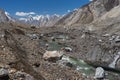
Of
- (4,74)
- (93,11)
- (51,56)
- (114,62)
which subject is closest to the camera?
(4,74)

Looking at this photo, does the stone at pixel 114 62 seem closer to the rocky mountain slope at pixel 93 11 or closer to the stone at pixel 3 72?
the stone at pixel 3 72

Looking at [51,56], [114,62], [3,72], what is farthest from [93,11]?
[3,72]

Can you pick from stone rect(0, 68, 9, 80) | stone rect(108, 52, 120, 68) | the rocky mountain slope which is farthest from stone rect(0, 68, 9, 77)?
the rocky mountain slope

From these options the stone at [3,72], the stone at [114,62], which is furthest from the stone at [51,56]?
the stone at [3,72]

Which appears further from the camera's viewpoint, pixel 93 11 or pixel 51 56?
pixel 93 11

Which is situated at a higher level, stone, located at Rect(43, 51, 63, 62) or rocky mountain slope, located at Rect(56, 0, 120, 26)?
rocky mountain slope, located at Rect(56, 0, 120, 26)

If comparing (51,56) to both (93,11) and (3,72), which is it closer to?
(3,72)

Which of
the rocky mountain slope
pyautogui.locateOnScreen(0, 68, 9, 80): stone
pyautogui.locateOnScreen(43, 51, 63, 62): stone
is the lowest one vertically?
pyautogui.locateOnScreen(0, 68, 9, 80): stone

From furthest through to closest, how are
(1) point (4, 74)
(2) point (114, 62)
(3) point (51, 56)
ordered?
(2) point (114, 62)
(3) point (51, 56)
(1) point (4, 74)

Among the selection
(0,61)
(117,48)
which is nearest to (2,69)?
(0,61)

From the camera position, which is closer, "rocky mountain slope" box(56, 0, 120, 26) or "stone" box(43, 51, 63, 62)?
"stone" box(43, 51, 63, 62)

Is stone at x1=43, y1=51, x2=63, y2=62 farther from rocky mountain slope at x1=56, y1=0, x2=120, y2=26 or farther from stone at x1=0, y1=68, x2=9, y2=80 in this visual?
rocky mountain slope at x1=56, y1=0, x2=120, y2=26

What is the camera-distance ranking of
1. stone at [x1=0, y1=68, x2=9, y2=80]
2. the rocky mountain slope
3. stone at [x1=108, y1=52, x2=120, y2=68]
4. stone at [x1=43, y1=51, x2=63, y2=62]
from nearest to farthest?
stone at [x1=0, y1=68, x2=9, y2=80] → stone at [x1=43, y1=51, x2=63, y2=62] → stone at [x1=108, y1=52, x2=120, y2=68] → the rocky mountain slope
